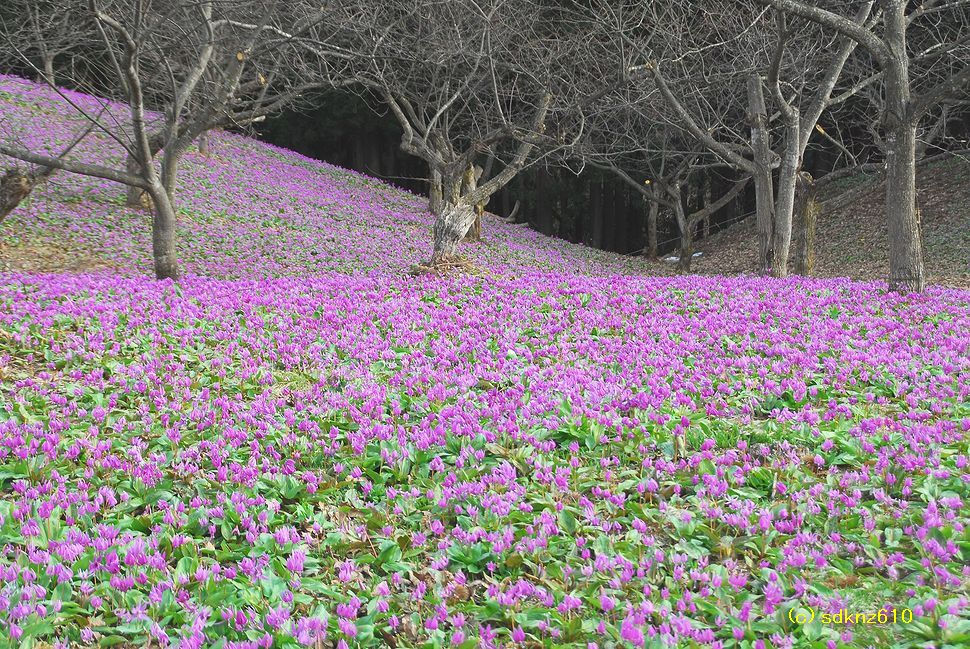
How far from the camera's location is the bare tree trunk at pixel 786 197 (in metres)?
14.8

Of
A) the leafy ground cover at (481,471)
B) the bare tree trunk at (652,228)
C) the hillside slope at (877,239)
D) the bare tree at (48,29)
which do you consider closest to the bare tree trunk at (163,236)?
the leafy ground cover at (481,471)

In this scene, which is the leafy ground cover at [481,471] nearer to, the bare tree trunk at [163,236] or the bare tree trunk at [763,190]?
the bare tree trunk at [163,236]

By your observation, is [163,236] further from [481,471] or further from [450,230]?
[481,471]

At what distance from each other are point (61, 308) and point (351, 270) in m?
9.88

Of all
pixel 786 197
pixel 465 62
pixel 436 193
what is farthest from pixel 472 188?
pixel 786 197

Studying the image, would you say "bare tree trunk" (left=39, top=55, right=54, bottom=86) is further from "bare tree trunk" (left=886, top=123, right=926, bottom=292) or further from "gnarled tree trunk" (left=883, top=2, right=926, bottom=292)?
"bare tree trunk" (left=886, top=123, right=926, bottom=292)

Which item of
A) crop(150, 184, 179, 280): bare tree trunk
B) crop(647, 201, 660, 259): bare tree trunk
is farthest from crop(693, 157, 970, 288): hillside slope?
crop(150, 184, 179, 280): bare tree trunk

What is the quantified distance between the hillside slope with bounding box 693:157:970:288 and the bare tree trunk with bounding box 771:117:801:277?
17.8 feet

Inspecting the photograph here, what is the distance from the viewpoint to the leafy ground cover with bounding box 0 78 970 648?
350 cm

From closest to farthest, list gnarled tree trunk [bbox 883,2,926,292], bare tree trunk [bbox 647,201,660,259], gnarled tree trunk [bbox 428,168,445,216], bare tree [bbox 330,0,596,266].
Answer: gnarled tree trunk [bbox 883,2,926,292] → bare tree [bbox 330,0,596,266] → gnarled tree trunk [bbox 428,168,445,216] → bare tree trunk [bbox 647,201,660,259]

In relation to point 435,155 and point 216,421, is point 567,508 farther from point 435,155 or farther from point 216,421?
point 435,155

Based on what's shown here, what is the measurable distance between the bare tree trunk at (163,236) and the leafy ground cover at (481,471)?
2.36m

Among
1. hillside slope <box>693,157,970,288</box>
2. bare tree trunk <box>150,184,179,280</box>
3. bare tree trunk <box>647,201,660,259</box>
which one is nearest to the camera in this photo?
bare tree trunk <box>150,184,179,280</box>

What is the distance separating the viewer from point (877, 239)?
25.3 meters
